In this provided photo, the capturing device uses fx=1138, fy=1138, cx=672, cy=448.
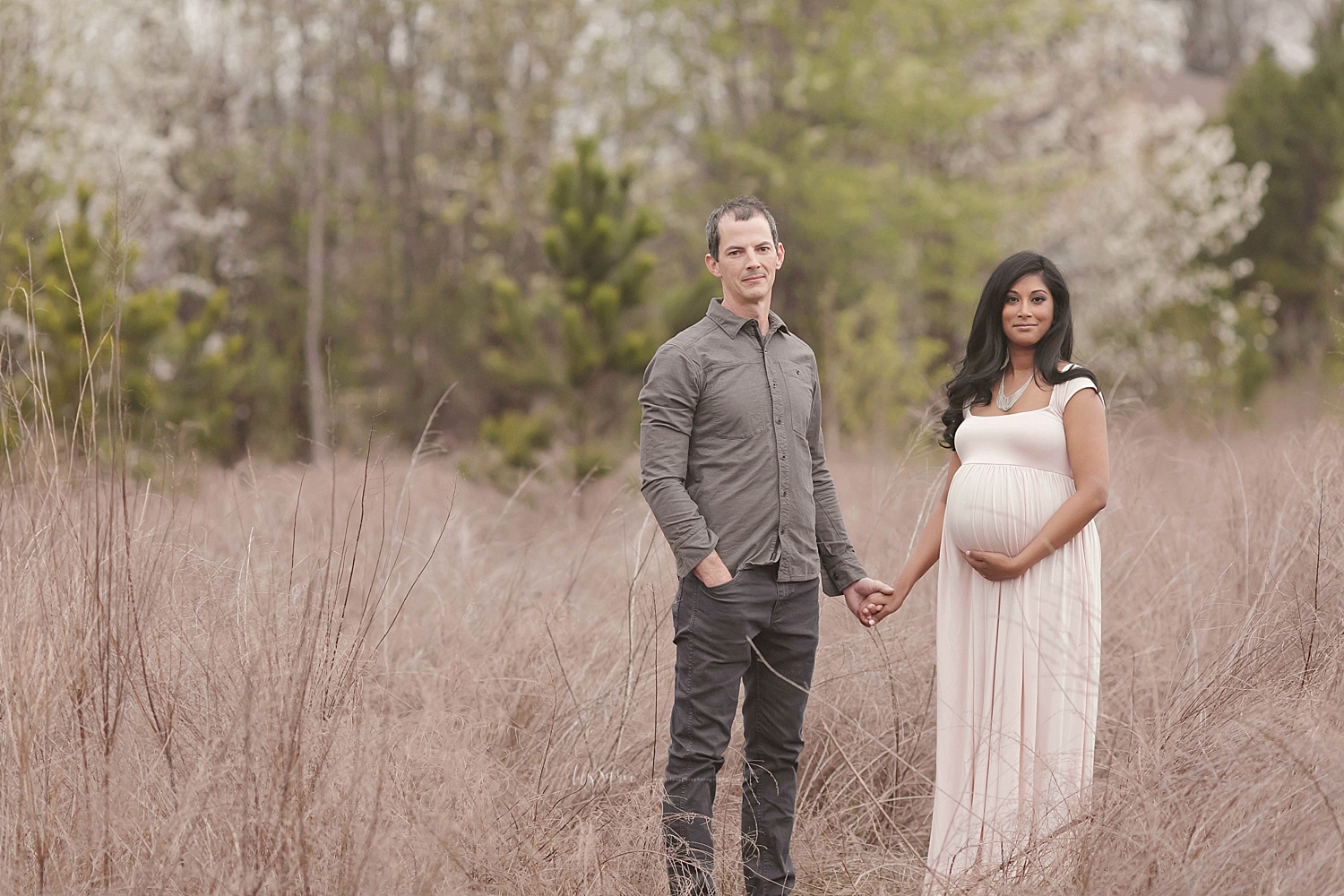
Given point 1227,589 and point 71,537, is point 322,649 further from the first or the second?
point 1227,589

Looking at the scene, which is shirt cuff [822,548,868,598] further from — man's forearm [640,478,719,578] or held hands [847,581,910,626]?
man's forearm [640,478,719,578]

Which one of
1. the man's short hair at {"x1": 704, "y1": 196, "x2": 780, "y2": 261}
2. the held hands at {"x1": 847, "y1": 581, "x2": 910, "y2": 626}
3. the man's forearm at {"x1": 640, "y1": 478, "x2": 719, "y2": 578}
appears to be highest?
the man's short hair at {"x1": 704, "y1": 196, "x2": 780, "y2": 261}

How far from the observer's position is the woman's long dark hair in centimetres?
337

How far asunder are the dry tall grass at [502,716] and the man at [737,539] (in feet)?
1.04

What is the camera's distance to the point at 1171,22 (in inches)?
834

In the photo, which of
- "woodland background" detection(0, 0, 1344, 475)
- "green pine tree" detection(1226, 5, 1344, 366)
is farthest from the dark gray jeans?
"green pine tree" detection(1226, 5, 1344, 366)

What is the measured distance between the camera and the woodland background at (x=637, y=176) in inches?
659

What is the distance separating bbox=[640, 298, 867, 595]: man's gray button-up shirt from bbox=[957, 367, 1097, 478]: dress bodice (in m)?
0.54

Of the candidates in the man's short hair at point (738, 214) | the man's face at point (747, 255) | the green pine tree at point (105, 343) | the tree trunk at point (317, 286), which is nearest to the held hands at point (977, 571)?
the man's face at point (747, 255)

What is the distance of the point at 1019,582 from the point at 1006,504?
240 mm

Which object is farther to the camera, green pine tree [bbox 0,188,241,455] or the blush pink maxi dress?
green pine tree [bbox 0,188,241,455]

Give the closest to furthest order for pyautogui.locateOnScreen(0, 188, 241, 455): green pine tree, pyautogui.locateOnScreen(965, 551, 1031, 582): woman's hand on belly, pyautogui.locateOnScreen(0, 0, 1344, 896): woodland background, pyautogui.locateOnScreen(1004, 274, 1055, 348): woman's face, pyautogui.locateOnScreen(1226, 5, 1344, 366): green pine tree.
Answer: pyautogui.locateOnScreen(0, 0, 1344, 896): woodland background → pyautogui.locateOnScreen(965, 551, 1031, 582): woman's hand on belly → pyautogui.locateOnScreen(1004, 274, 1055, 348): woman's face → pyautogui.locateOnScreen(0, 188, 241, 455): green pine tree → pyautogui.locateOnScreen(1226, 5, 1344, 366): green pine tree

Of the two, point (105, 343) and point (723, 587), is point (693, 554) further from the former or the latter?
point (105, 343)

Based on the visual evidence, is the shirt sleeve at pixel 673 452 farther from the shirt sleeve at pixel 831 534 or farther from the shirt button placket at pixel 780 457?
the shirt sleeve at pixel 831 534
